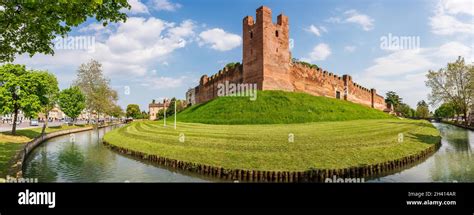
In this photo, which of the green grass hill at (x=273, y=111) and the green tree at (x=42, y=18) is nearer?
the green tree at (x=42, y=18)

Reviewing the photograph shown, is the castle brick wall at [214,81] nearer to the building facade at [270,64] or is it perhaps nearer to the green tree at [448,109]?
the building facade at [270,64]

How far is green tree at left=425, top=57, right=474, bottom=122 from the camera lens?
52.6 meters

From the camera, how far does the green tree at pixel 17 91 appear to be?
33.2 meters

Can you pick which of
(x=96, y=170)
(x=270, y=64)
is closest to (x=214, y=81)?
(x=270, y=64)

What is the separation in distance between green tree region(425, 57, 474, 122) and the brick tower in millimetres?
29296

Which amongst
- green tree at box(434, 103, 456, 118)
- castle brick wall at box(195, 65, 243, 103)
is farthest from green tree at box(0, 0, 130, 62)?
green tree at box(434, 103, 456, 118)

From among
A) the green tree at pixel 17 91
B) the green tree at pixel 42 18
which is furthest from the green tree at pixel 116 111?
the green tree at pixel 42 18

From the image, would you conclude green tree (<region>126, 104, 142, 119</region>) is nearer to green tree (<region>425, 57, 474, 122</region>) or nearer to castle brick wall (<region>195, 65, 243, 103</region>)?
castle brick wall (<region>195, 65, 243, 103</region>)

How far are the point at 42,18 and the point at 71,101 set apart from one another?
5282cm

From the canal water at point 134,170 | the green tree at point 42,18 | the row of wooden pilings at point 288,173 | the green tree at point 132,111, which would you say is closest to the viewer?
the green tree at point 42,18

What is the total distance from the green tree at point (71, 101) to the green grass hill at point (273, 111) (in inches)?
1020
